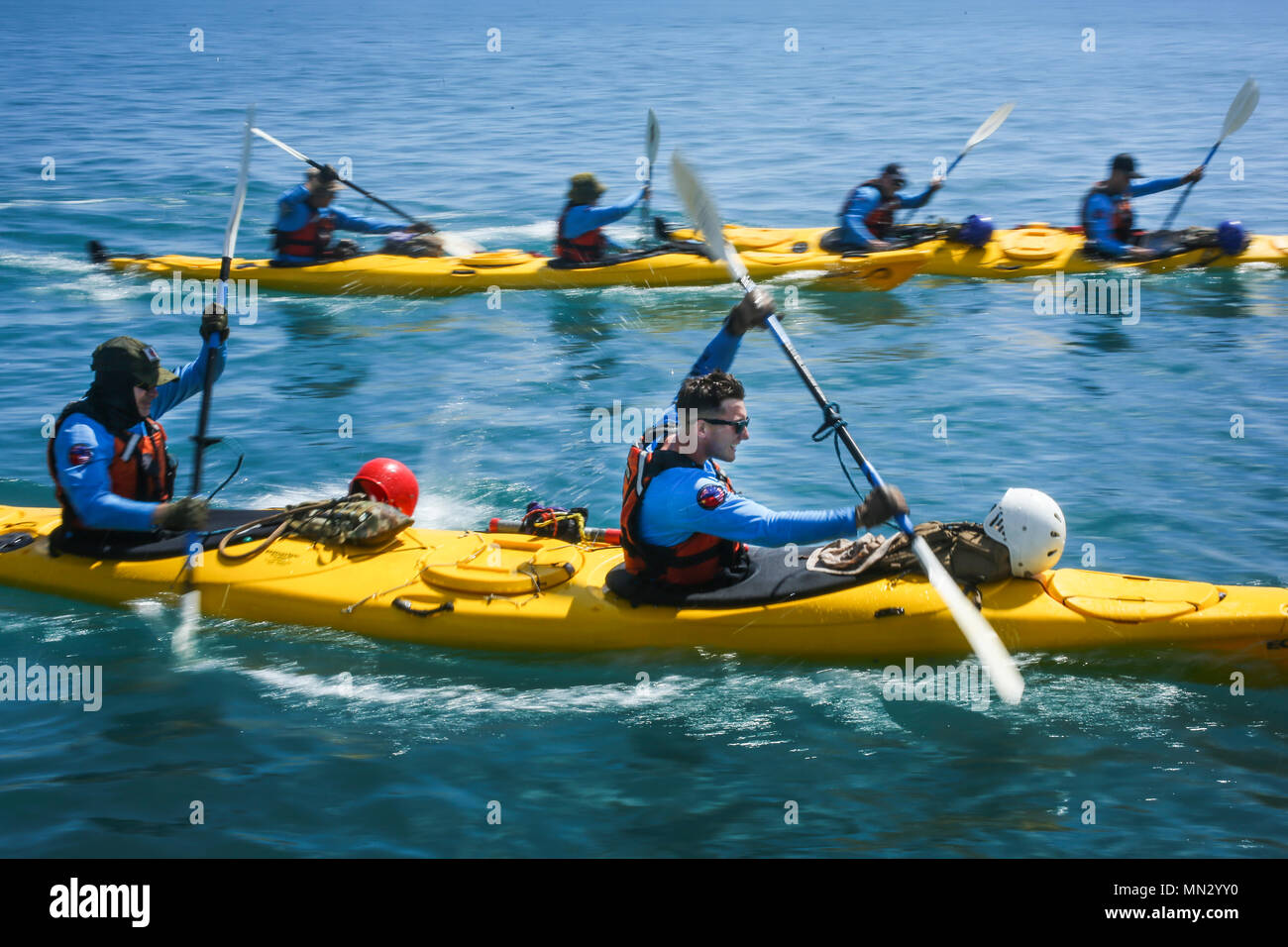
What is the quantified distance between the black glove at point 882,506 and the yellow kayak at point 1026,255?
7.43 meters

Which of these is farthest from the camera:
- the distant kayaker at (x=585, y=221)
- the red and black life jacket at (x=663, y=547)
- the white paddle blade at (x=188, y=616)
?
the distant kayaker at (x=585, y=221)

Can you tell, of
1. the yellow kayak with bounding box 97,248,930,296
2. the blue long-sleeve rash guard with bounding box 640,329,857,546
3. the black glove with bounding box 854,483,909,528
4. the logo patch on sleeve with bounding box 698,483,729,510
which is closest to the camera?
the black glove with bounding box 854,483,909,528

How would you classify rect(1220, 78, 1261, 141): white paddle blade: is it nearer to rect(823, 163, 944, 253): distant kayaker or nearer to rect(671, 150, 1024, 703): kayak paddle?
rect(823, 163, 944, 253): distant kayaker

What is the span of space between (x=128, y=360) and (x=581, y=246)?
6751mm

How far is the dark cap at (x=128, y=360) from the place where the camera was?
225 inches

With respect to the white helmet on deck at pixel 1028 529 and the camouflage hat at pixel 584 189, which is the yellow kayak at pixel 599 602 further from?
the camouflage hat at pixel 584 189

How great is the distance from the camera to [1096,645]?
17.8 feet

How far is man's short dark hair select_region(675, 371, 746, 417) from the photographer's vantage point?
5.15 metres

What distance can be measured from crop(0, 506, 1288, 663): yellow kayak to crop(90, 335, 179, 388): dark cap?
94cm

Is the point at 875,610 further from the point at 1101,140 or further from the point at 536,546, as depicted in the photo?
the point at 1101,140

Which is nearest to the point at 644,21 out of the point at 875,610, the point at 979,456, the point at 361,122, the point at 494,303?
the point at 361,122

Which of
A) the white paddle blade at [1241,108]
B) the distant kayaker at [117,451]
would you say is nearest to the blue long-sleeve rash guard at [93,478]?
the distant kayaker at [117,451]

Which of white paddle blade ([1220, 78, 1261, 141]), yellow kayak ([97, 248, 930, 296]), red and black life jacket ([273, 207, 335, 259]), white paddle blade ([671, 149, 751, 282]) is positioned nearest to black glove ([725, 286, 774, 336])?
white paddle blade ([671, 149, 751, 282])

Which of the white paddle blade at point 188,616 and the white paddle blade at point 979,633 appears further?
the white paddle blade at point 188,616
